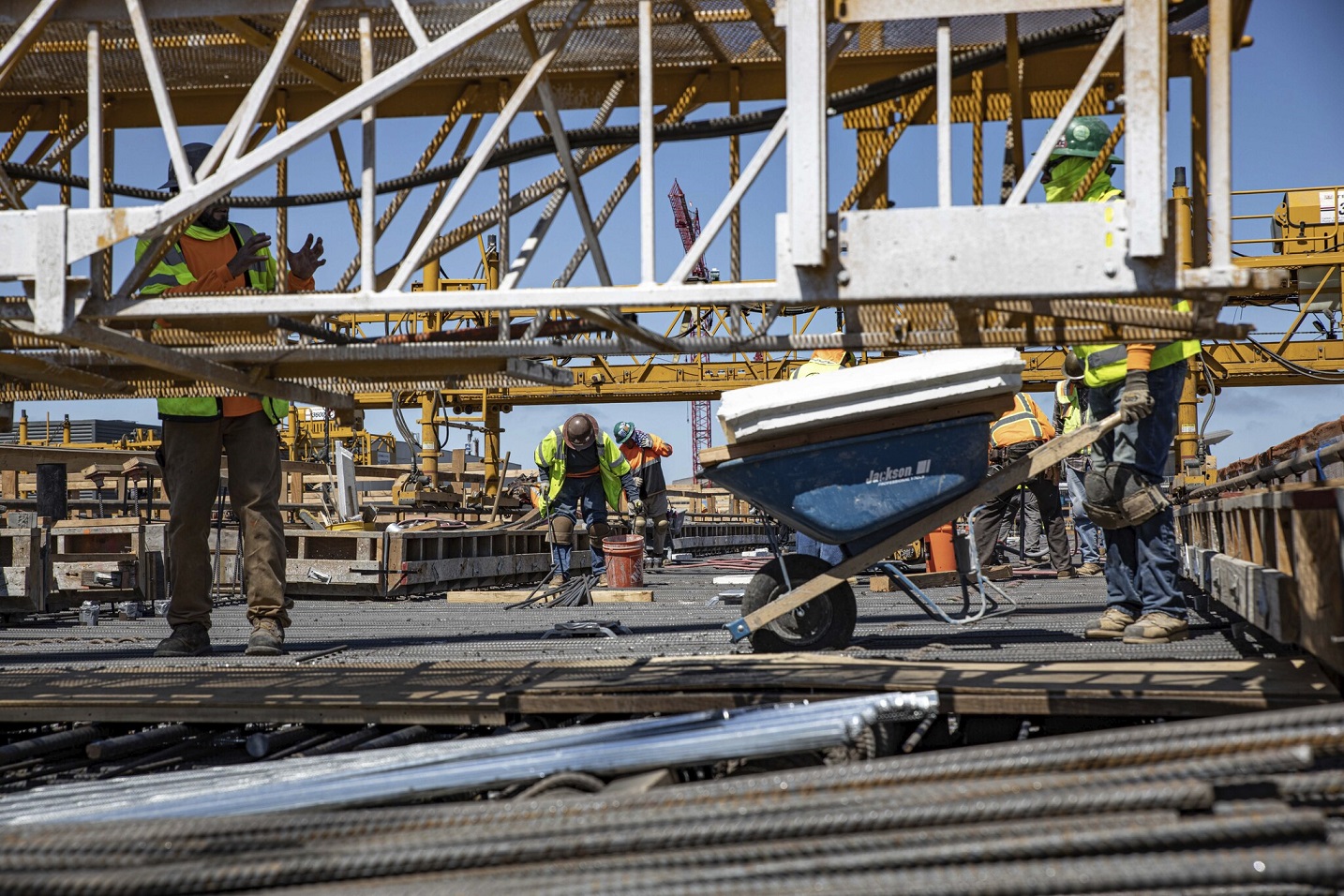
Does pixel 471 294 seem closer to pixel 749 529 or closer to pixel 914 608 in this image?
pixel 914 608

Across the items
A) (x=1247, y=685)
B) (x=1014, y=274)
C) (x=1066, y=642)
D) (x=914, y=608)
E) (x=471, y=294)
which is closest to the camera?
(x=1014, y=274)

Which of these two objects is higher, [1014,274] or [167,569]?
[1014,274]

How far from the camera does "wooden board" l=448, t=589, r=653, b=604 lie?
8984 millimetres

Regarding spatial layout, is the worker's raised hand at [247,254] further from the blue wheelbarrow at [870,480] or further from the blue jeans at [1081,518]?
the blue jeans at [1081,518]

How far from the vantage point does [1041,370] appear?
80.8 feet

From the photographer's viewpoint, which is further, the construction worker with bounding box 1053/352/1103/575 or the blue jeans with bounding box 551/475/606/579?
the blue jeans with bounding box 551/475/606/579

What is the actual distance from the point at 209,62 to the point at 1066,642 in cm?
371

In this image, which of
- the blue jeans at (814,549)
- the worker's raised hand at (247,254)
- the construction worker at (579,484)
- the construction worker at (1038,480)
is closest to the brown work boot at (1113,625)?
the blue jeans at (814,549)

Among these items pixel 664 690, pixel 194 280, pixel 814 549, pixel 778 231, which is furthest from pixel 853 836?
pixel 814 549

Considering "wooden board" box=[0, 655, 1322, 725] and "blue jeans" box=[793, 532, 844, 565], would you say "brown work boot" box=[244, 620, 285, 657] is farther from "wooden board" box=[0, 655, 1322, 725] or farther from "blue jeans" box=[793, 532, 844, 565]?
"blue jeans" box=[793, 532, 844, 565]

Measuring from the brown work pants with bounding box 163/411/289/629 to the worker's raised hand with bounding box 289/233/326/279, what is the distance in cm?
101

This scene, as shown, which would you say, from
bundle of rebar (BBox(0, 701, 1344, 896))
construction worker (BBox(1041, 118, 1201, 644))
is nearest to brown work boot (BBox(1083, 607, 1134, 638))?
construction worker (BBox(1041, 118, 1201, 644))

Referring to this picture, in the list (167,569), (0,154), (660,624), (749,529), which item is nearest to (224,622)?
(167,569)

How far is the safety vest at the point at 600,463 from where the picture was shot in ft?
35.5
